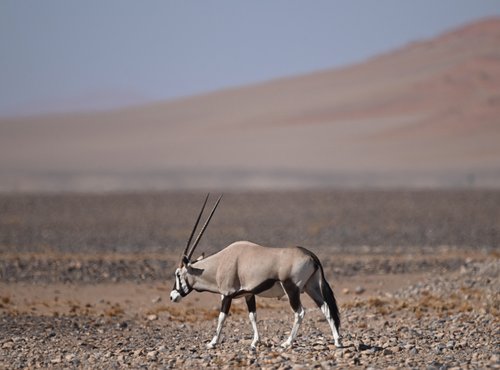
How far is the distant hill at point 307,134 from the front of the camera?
75938mm

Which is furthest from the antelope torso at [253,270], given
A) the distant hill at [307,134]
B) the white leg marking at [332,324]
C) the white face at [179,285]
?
the distant hill at [307,134]

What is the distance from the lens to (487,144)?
82.8 meters

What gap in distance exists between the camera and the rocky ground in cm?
1056

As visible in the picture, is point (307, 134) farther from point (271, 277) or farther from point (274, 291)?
point (271, 277)

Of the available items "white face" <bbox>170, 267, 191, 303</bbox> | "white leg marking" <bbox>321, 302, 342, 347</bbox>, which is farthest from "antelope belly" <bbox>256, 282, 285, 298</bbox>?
"white face" <bbox>170, 267, 191, 303</bbox>

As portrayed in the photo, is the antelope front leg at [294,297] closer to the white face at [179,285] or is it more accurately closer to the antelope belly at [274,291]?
the antelope belly at [274,291]

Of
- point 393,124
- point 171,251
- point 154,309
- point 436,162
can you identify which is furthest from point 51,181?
point 154,309

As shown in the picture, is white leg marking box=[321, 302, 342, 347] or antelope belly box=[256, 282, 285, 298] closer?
white leg marking box=[321, 302, 342, 347]

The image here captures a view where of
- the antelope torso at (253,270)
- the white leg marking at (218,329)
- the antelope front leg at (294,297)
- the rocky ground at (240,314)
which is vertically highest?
the antelope torso at (253,270)

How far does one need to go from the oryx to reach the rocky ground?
430mm

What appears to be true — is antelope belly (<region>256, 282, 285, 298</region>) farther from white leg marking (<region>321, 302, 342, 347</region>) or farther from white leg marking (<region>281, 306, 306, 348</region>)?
white leg marking (<region>321, 302, 342, 347</region>)

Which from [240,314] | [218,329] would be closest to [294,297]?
[218,329]

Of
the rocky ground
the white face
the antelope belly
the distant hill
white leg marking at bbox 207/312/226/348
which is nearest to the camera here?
the rocky ground

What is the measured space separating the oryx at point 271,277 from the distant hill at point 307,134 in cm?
5757
